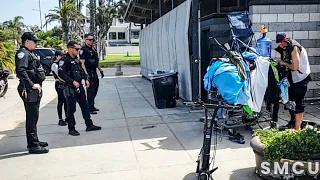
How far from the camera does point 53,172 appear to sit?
14.4 ft

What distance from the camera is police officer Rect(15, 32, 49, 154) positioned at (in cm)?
487

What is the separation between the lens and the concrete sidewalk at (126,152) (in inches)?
168

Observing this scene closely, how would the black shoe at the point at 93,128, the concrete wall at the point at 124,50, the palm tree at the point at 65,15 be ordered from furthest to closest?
the concrete wall at the point at 124,50, the palm tree at the point at 65,15, the black shoe at the point at 93,128

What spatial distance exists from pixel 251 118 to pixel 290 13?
3473mm

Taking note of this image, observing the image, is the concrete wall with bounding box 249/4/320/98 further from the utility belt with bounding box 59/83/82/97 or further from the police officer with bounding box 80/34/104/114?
the utility belt with bounding box 59/83/82/97

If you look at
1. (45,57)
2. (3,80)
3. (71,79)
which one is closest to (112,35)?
(45,57)

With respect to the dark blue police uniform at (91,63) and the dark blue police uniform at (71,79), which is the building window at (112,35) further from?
the dark blue police uniform at (71,79)

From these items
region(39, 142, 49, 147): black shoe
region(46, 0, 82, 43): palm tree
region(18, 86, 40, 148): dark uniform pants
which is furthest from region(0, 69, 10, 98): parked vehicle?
region(46, 0, 82, 43): palm tree

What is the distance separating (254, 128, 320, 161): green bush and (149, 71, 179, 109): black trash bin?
4.79 metres

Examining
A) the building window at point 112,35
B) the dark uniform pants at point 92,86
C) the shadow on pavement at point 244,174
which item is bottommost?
the shadow on pavement at point 244,174

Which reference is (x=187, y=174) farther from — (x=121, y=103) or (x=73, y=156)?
(x=121, y=103)

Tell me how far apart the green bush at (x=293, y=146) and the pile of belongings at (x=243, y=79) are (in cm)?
85

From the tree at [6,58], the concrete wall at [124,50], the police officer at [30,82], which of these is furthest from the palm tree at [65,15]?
the police officer at [30,82]

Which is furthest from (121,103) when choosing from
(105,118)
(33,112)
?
(33,112)
